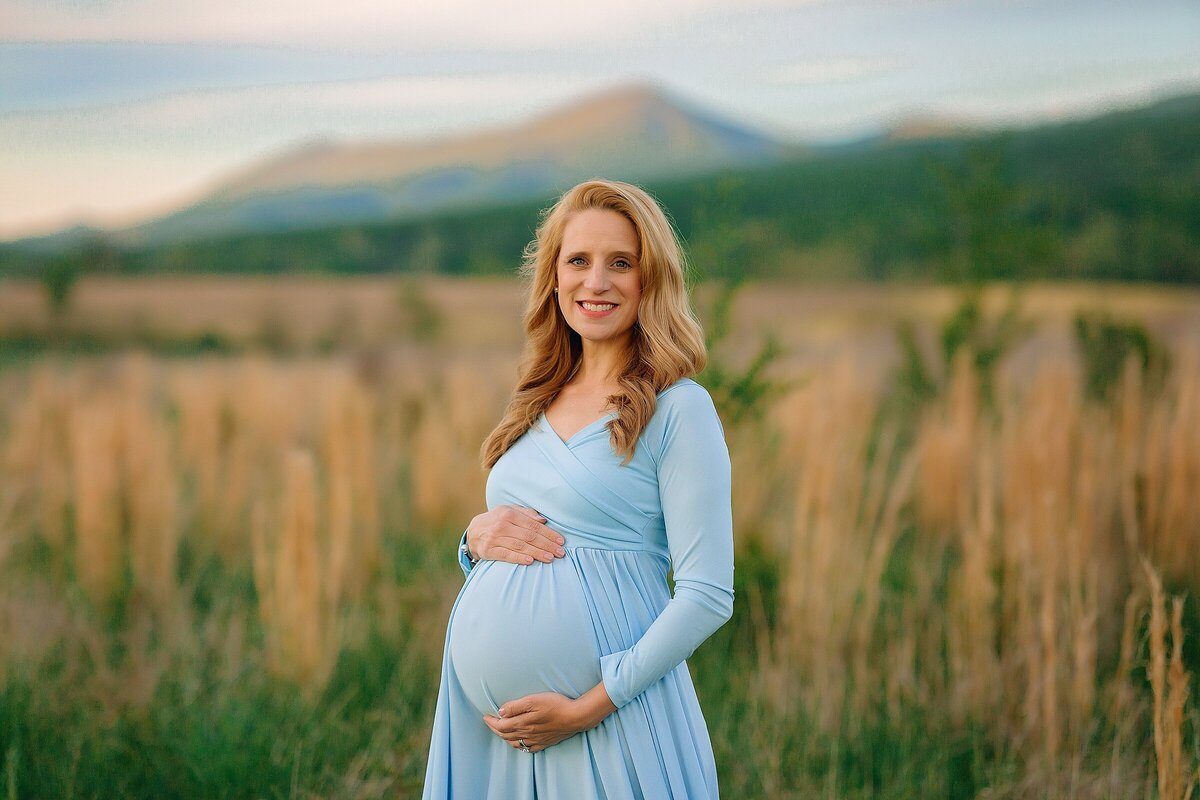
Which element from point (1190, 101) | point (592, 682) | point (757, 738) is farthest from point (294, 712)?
point (1190, 101)

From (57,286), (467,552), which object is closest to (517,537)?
(467,552)

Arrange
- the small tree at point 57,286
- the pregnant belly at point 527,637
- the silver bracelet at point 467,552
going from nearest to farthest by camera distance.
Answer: the pregnant belly at point 527,637, the silver bracelet at point 467,552, the small tree at point 57,286

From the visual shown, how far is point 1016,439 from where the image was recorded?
435 cm

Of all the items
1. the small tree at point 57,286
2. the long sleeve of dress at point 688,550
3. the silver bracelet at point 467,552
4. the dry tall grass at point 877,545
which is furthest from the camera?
the small tree at point 57,286

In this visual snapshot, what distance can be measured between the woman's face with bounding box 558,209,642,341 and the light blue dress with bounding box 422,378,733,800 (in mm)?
200

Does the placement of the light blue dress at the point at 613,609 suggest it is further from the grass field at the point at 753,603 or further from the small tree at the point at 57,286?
the small tree at the point at 57,286

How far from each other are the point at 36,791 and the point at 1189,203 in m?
34.4

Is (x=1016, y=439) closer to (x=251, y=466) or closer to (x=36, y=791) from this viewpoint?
(x=36, y=791)

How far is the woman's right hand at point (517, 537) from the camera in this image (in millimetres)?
1864

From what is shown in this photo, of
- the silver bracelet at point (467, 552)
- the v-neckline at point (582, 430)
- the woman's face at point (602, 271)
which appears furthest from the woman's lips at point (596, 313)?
the silver bracelet at point (467, 552)

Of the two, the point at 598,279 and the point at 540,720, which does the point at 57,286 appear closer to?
the point at 598,279

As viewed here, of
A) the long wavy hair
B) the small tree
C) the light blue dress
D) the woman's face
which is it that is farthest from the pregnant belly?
the small tree

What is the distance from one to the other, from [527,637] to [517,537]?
204mm

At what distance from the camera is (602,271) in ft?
6.14
